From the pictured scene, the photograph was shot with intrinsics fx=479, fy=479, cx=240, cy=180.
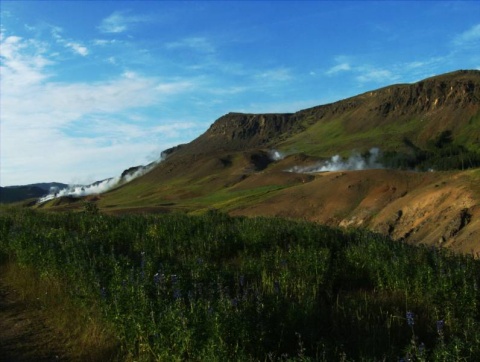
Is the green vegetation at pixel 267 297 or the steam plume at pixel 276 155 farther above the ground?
Result: the steam plume at pixel 276 155

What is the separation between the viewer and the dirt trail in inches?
259

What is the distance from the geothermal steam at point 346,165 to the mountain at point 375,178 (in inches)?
13.1

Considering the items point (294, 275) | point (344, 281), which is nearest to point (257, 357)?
point (294, 275)

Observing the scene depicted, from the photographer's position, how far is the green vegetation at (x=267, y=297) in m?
5.67

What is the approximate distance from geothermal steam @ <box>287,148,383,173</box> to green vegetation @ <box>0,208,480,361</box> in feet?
382

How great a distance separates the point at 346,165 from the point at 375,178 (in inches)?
2914

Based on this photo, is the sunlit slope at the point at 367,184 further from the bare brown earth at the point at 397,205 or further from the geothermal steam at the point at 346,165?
the geothermal steam at the point at 346,165

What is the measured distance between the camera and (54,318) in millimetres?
7980

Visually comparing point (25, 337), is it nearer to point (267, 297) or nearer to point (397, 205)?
point (267, 297)

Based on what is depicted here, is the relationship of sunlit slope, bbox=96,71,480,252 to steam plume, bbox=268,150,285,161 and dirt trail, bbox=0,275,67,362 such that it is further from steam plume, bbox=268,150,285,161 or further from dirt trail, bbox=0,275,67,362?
dirt trail, bbox=0,275,67,362

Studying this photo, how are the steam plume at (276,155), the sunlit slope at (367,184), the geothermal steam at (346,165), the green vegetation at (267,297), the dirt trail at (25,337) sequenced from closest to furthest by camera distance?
the green vegetation at (267,297) → the dirt trail at (25,337) → the sunlit slope at (367,184) → the geothermal steam at (346,165) → the steam plume at (276,155)

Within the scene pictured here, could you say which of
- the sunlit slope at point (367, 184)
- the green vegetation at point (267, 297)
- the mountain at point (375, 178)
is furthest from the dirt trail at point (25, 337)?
the sunlit slope at point (367, 184)

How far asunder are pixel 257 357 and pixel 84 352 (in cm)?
253

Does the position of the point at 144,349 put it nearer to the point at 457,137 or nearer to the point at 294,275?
the point at 294,275
